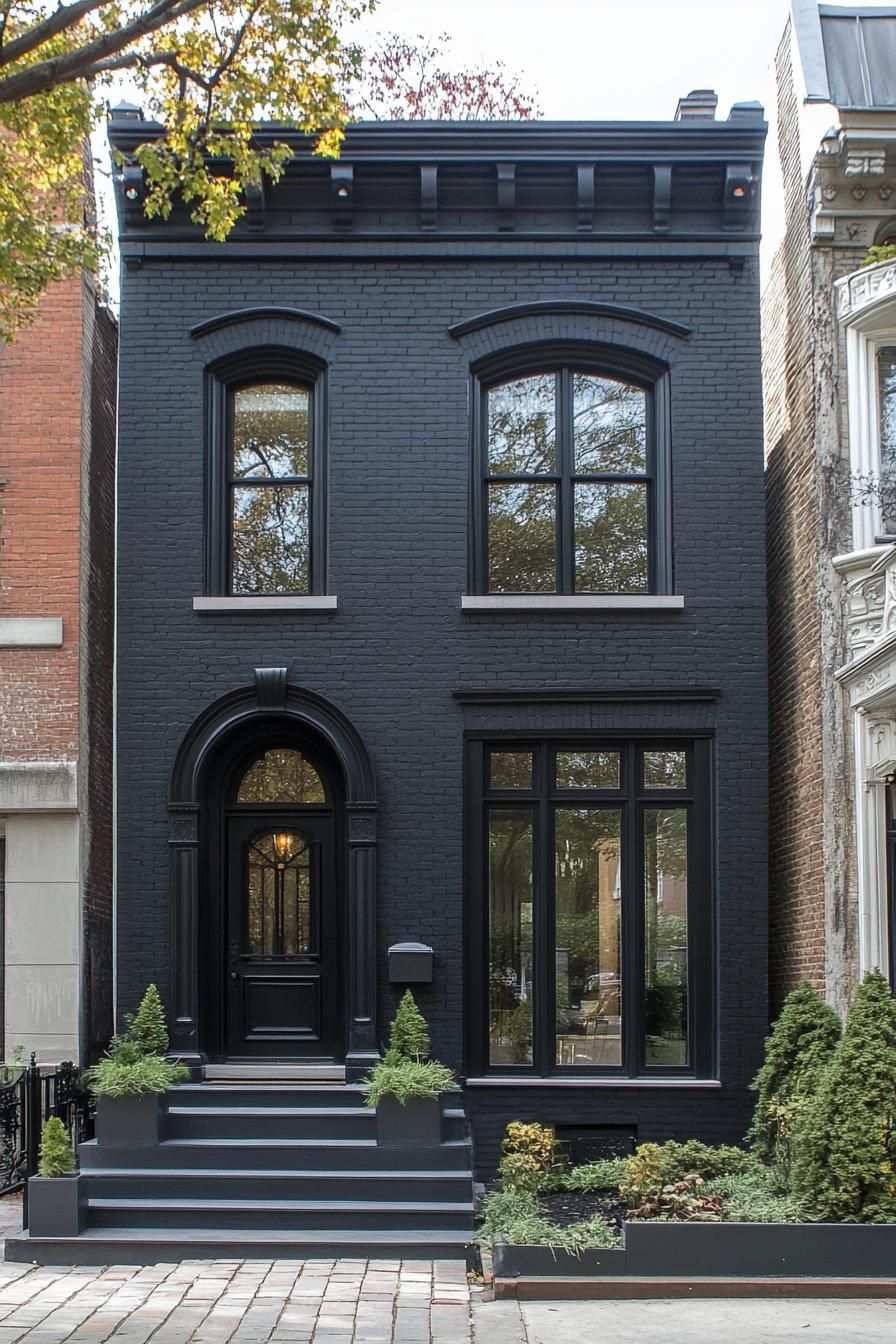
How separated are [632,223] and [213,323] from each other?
3.89m

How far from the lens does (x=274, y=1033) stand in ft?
43.7

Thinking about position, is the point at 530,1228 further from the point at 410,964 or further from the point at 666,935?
the point at 666,935

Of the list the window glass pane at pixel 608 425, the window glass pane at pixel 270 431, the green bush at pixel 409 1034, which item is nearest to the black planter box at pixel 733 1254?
the green bush at pixel 409 1034

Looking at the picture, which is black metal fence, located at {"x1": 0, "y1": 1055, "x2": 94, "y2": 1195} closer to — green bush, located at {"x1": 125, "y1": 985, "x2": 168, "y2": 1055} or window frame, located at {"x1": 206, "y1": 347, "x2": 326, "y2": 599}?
green bush, located at {"x1": 125, "y1": 985, "x2": 168, "y2": 1055}

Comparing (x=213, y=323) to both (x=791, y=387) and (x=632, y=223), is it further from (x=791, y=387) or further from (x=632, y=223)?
(x=791, y=387)

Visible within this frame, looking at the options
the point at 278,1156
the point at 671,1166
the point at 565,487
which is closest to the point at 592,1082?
the point at 671,1166

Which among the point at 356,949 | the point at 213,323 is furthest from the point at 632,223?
the point at 356,949

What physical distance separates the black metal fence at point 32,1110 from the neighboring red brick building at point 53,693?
0.55 m

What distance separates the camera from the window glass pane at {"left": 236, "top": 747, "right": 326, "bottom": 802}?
1357cm

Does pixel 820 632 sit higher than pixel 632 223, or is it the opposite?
pixel 632 223

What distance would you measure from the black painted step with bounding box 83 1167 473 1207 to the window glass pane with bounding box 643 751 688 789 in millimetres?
3855

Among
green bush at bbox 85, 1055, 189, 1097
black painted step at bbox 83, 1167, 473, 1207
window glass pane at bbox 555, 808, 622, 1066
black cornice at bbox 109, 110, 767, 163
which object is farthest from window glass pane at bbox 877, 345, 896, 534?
green bush at bbox 85, 1055, 189, 1097

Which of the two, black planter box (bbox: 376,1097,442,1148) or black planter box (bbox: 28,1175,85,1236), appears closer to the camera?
black planter box (bbox: 28,1175,85,1236)

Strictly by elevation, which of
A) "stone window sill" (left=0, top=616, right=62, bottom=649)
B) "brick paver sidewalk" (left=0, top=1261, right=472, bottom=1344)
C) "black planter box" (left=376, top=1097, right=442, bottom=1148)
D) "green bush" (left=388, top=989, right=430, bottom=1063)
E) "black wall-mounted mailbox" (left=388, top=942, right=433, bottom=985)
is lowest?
"brick paver sidewalk" (left=0, top=1261, right=472, bottom=1344)
